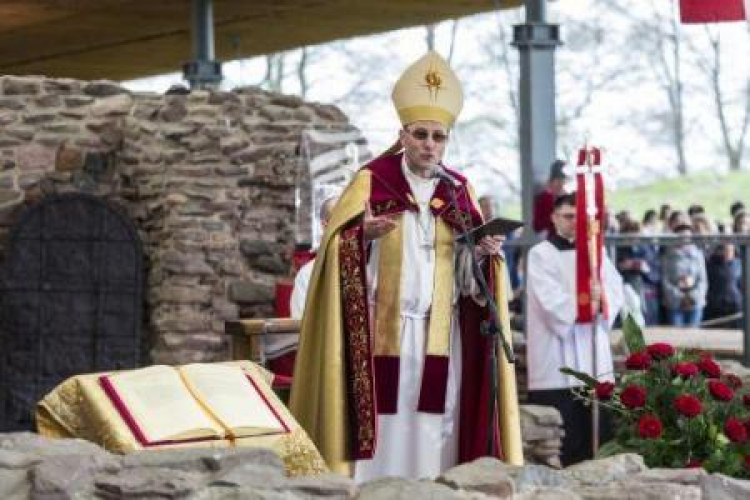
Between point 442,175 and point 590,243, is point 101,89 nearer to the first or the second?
point 590,243

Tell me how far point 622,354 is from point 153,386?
6.57 m

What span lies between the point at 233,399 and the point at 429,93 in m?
1.80

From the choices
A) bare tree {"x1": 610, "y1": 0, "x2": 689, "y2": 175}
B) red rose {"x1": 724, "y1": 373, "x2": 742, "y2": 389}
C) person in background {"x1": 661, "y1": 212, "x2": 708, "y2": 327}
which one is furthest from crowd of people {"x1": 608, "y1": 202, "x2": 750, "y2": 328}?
bare tree {"x1": 610, "y1": 0, "x2": 689, "y2": 175}

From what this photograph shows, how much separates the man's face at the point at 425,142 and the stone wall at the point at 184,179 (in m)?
5.60

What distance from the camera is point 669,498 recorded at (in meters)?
5.15

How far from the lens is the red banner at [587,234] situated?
978 cm

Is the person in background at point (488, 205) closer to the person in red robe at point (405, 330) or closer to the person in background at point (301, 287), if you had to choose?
the person in background at point (301, 287)

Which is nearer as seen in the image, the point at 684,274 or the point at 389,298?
the point at 389,298

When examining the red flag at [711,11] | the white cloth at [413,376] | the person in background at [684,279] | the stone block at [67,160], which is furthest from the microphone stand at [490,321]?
the person in background at [684,279]

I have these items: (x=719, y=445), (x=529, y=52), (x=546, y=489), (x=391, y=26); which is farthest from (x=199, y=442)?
(x=391, y=26)

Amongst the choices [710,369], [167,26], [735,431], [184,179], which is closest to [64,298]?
[184,179]

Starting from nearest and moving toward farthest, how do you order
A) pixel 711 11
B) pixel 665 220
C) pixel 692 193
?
pixel 711 11 < pixel 665 220 < pixel 692 193

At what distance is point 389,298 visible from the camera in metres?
7.11

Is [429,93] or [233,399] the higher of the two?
[429,93]
